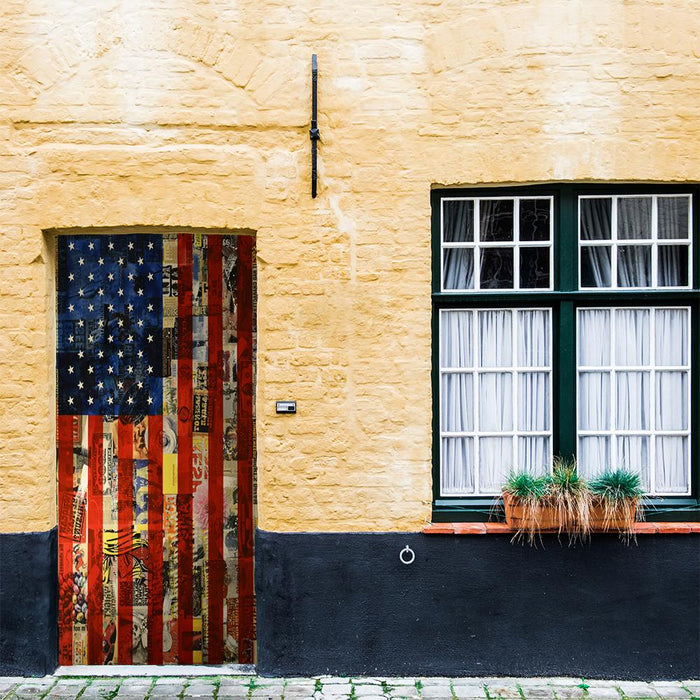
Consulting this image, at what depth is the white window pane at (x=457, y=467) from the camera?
221 inches

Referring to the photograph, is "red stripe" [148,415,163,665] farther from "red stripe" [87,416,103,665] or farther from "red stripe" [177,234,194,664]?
"red stripe" [87,416,103,665]

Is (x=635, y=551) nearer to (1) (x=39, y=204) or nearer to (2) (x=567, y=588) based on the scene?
(2) (x=567, y=588)

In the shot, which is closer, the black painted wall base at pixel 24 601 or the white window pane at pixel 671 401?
the black painted wall base at pixel 24 601

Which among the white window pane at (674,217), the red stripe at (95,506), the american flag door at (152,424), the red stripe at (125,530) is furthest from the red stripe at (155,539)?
the white window pane at (674,217)

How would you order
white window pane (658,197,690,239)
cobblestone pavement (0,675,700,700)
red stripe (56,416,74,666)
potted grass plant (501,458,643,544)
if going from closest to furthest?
1. cobblestone pavement (0,675,700,700)
2. potted grass plant (501,458,643,544)
3. white window pane (658,197,690,239)
4. red stripe (56,416,74,666)

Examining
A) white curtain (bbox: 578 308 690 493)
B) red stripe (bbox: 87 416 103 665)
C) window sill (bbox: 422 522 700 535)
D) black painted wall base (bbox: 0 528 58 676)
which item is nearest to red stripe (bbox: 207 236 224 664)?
red stripe (bbox: 87 416 103 665)

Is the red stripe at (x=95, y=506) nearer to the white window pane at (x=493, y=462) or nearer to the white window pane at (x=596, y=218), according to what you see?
the white window pane at (x=493, y=462)

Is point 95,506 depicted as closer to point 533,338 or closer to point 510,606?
point 510,606

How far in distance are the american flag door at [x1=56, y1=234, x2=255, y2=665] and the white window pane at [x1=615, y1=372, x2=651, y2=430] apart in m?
2.51

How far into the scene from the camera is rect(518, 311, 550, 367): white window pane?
562 cm

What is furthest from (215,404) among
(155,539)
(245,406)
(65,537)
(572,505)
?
(572,505)

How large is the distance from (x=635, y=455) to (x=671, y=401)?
1.43ft

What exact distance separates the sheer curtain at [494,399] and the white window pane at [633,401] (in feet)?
1.56

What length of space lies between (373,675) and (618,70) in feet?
13.7
